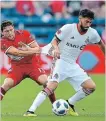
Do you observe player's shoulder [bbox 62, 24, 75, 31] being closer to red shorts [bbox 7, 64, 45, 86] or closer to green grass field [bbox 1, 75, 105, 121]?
red shorts [bbox 7, 64, 45, 86]

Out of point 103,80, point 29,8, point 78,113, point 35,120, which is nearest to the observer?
point 35,120

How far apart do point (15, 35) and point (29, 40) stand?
31cm

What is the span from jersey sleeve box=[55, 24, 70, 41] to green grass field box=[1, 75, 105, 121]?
4.98ft

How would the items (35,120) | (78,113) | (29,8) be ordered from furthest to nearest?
(29,8), (78,113), (35,120)

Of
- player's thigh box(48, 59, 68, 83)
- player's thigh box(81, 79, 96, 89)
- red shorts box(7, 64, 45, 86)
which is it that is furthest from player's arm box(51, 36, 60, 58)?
player's thigh box(81, 79, 96, 89)

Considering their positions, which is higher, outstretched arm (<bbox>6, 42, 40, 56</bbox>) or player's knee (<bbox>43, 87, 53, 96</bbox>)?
outstretched arm (<bbox>6, 42, 40, 56</bbox>)

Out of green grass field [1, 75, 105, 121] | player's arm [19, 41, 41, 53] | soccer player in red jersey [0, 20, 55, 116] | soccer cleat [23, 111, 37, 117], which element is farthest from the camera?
soccer player in red jersey [0, 20, 55, 116]

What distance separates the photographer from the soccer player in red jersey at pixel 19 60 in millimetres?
11781

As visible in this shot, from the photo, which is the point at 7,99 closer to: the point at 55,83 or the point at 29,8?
the point at 55,83

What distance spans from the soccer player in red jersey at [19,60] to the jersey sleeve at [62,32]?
20.3 inches

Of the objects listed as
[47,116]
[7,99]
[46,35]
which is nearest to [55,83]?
[47,116]

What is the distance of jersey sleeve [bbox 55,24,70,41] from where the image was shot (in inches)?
452

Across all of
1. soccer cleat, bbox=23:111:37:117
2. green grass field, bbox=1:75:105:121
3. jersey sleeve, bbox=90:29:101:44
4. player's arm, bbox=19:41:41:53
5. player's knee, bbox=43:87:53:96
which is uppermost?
jersey sleeve, bbox=90:29:101:44

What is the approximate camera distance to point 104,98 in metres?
14.9
